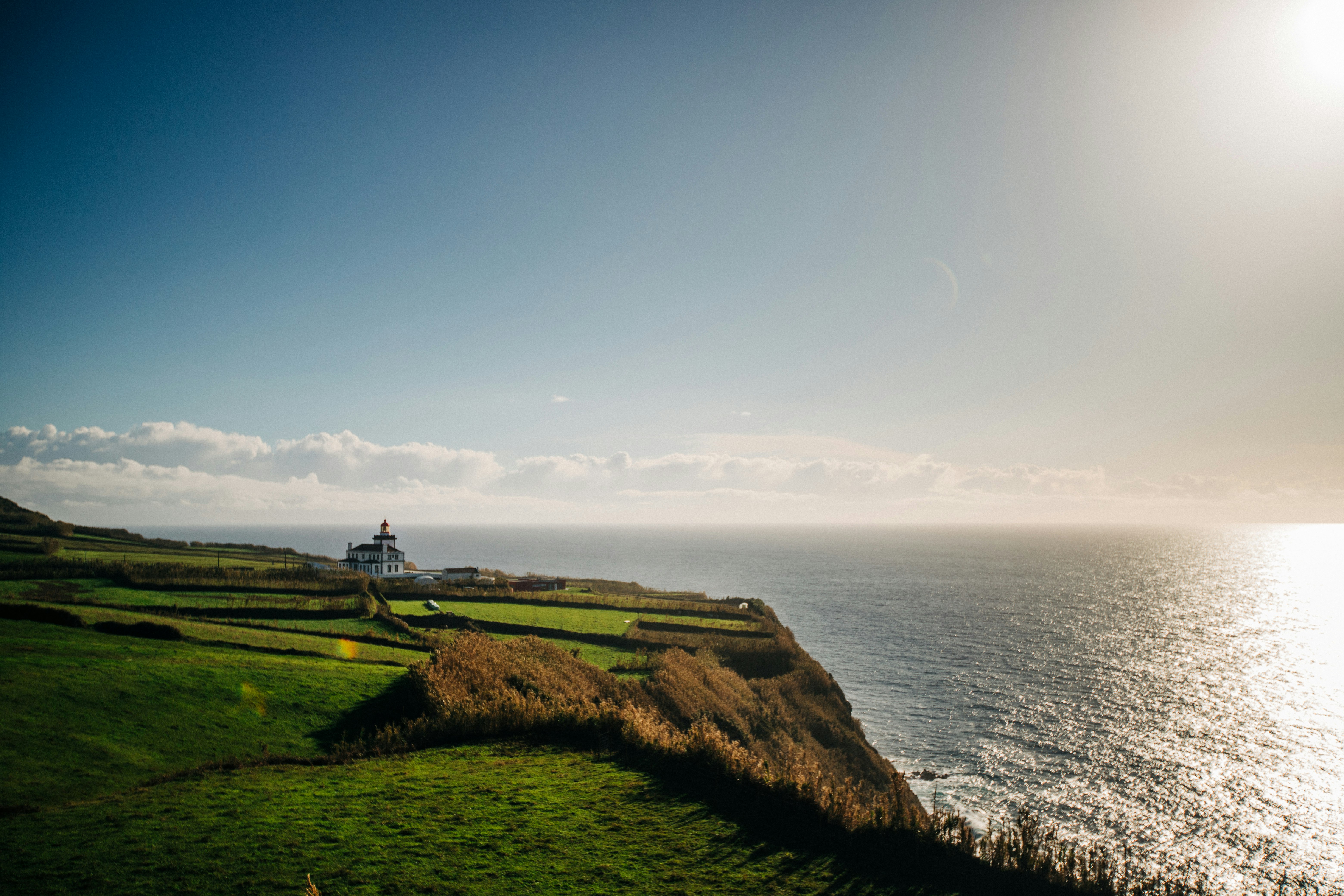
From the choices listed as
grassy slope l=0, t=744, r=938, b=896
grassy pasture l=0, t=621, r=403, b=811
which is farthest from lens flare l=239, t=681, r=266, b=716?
grassy slope l=0, t=744, r=938, b=896

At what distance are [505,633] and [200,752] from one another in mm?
27588

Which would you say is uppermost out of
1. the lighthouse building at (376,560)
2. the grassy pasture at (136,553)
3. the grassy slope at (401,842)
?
the grassy slope at (401,842)

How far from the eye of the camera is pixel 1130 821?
3297cm

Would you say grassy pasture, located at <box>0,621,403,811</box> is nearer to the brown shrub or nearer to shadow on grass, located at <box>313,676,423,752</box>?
shadow on grass, located at <box>313,676,423,752</box>

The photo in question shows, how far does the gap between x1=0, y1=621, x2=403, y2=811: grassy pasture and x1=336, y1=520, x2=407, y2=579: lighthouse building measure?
67827mm

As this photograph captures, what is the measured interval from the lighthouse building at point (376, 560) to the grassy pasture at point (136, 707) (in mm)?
67827

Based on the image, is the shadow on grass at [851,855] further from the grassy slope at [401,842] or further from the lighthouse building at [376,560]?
the lighthouse building at [376,560]

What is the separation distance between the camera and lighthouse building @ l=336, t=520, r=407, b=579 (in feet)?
292

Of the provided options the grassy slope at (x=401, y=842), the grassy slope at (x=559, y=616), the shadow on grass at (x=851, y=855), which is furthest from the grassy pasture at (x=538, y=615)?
the shadow on grass at (x=851, y=855)

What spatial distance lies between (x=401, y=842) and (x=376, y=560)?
8871 centimetres

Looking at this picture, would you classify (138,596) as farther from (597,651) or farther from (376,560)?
(376,560)

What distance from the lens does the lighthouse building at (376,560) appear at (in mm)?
88875

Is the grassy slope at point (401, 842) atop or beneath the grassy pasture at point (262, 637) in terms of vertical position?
atop

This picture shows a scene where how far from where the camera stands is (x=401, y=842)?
11.0 m
